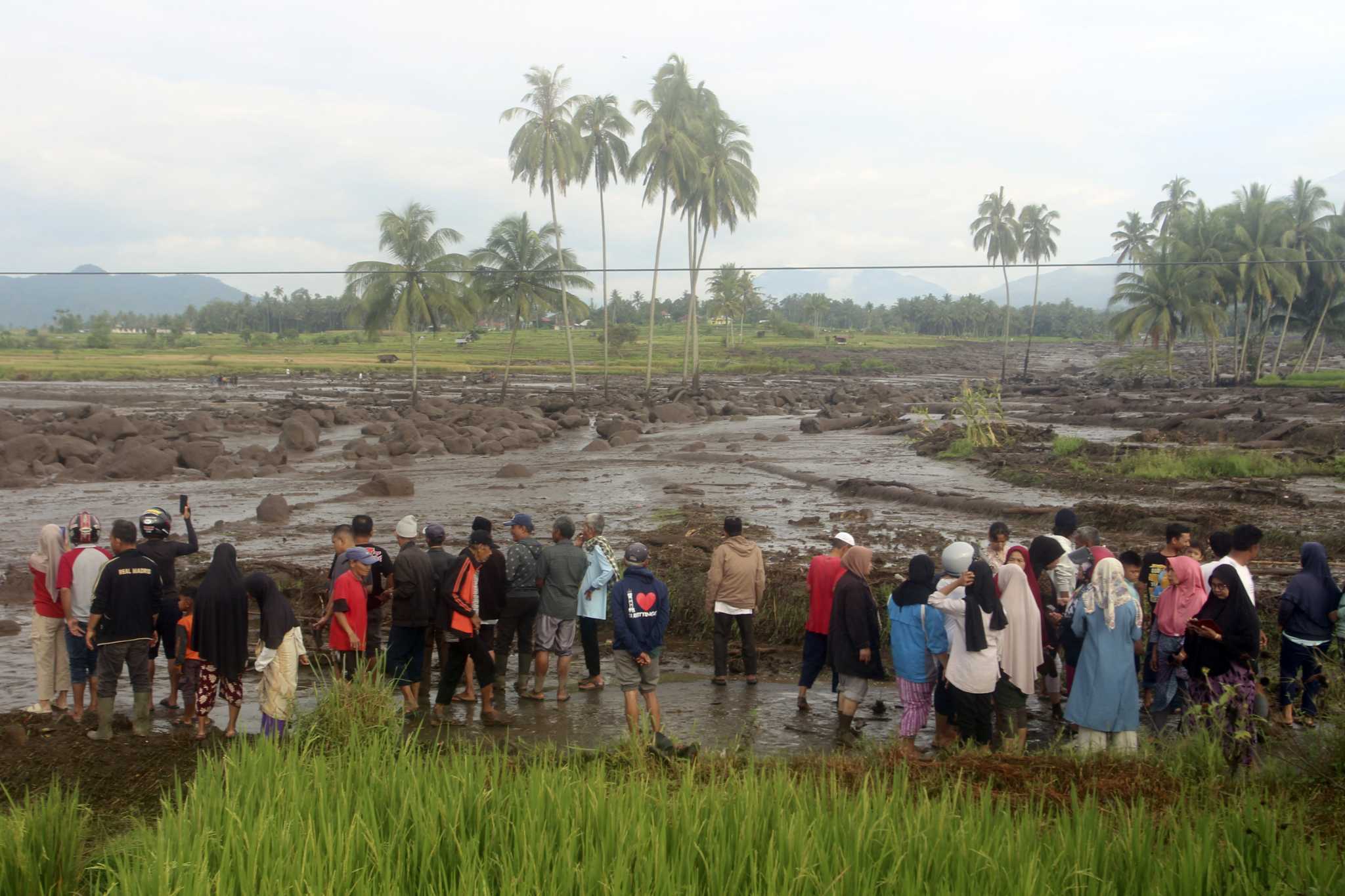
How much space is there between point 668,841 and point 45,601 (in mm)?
5817

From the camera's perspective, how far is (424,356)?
88.2 m

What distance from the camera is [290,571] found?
42.2 feet

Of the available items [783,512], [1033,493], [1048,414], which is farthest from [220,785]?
[1048,414]

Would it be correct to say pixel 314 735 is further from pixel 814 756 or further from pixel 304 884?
pixel 814 756

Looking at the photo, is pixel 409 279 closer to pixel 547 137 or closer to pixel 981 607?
pixel 547 137

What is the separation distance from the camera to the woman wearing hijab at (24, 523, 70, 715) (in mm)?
7828

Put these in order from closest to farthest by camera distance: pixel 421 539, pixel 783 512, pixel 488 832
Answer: pixel 488 832, pixel 421 539, pixel 783 512

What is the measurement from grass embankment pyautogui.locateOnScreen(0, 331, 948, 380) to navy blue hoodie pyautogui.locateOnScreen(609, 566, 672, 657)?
2554 inches

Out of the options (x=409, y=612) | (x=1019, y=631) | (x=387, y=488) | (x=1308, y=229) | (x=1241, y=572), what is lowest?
(x=387, y=488)

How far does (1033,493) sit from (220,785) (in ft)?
57.2

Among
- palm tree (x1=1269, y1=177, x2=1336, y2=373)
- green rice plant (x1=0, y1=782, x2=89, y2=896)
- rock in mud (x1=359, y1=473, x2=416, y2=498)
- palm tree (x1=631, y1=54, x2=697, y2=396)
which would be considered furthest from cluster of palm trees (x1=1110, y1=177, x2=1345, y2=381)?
green rice plant (x1=0, y1=782, x2=89, y2=896)

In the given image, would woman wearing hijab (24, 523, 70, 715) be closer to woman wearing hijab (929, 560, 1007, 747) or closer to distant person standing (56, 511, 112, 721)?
distant person standing (56, 511, 112, 721)

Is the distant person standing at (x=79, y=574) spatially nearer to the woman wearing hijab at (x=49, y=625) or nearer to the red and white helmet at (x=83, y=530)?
the red and white helmet at (x=83, y=530)

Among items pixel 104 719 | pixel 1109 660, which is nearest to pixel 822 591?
pixel 1109 660
